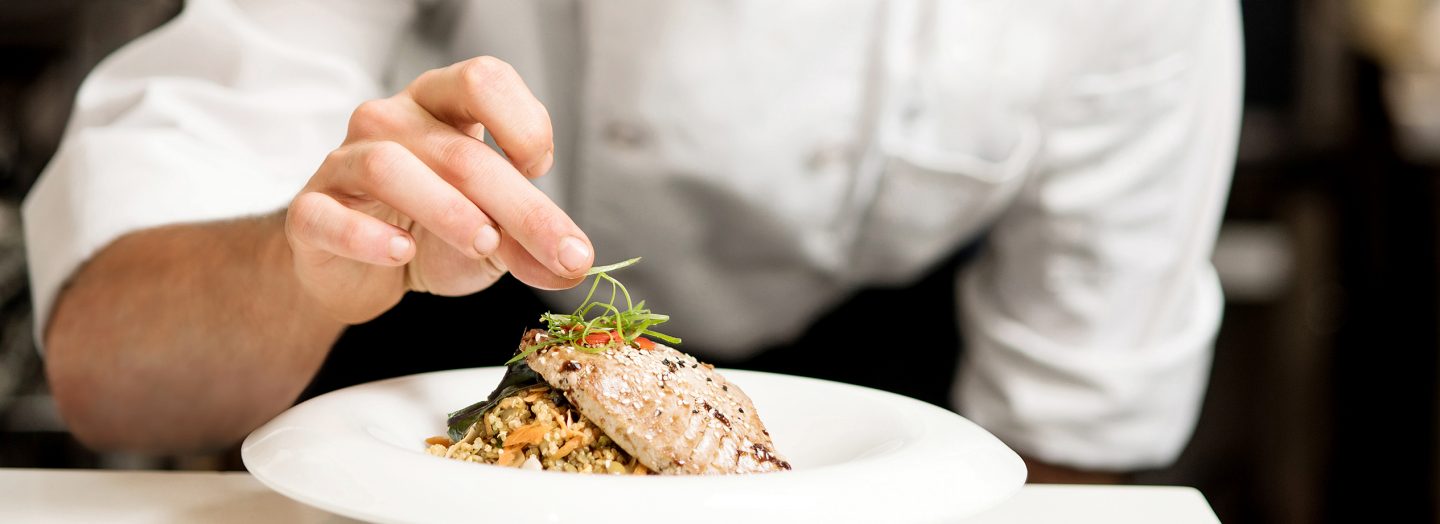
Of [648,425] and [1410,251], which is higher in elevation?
[648,425]

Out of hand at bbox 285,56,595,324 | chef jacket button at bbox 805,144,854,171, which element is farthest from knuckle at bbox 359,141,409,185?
chef jacket button at bbox 805,144,854,171

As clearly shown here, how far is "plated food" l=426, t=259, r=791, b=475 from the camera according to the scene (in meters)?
0.74

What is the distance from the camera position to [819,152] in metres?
1.41

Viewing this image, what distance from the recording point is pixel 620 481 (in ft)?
1.93

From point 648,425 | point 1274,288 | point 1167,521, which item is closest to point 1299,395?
point 1274,288

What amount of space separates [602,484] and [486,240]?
0.23 metres

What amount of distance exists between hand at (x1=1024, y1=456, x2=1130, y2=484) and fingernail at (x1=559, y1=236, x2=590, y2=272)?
3.83ft

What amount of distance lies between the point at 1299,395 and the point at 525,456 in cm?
254

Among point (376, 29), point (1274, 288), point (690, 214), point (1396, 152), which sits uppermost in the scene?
point (376, 29)

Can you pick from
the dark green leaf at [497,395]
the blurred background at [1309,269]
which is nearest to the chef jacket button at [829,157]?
the dark green leaf at [497,395]

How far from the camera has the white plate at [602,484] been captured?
57cm

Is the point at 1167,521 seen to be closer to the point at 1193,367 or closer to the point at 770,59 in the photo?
the point at 770,59

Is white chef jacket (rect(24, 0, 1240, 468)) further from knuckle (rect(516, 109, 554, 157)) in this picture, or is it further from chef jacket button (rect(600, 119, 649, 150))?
knuckle (rect(516, 109, 554, 157))

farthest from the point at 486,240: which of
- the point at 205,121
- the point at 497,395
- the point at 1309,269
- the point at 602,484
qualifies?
the point at 1309,269
